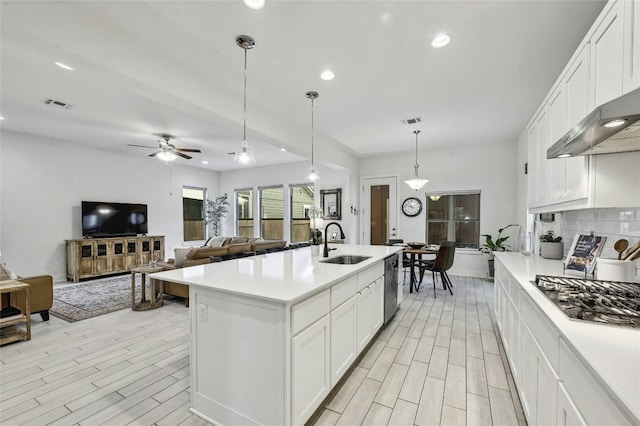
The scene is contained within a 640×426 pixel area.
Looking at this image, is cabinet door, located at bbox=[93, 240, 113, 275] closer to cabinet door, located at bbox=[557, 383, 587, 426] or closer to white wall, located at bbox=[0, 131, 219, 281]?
white wall, located at bbox=[0, 131, 219, 281]

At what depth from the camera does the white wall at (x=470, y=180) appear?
567 cm

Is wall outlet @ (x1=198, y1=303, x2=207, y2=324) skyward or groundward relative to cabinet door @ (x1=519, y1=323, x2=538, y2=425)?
skyward

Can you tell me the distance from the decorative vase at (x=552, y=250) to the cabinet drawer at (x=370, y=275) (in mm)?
1771

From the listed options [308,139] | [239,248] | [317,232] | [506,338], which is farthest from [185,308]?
[506,338]

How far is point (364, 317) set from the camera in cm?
259

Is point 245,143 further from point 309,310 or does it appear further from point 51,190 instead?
point 51,190

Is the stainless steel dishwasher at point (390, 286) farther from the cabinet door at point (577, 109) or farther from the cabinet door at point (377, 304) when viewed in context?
the cabinet door at point (577, 109)

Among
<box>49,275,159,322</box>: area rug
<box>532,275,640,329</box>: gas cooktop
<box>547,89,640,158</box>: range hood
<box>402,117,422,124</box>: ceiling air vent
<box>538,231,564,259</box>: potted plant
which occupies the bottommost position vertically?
<box>49,275,159,322</box>: area rug

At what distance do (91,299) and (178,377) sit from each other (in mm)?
3324

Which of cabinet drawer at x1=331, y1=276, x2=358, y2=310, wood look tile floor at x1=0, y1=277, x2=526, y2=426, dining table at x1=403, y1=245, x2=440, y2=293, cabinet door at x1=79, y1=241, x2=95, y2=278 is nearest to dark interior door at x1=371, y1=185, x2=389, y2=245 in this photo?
dining table at x1=403, y1=245, x2=440, y2=293

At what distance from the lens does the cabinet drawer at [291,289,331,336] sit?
158cm

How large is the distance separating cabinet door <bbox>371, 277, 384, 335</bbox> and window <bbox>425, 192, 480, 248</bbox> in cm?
388

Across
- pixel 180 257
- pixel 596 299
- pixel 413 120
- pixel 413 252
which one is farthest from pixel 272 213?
pixel 596 299

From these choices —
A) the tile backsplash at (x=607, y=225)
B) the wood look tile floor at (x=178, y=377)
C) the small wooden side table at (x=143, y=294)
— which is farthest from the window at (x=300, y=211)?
the tile backsplash at (x=607, y=225)
